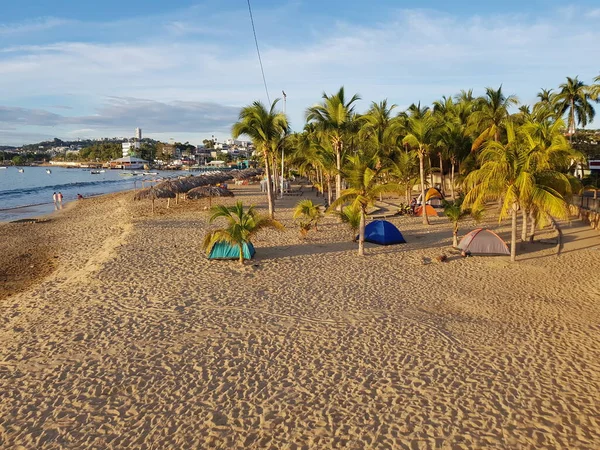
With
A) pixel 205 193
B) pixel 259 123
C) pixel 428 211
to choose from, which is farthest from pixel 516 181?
pixel 205 193

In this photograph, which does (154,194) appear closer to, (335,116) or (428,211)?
(335,116)

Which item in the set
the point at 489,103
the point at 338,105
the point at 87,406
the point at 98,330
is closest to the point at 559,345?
the point at 87,406

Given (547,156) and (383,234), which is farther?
(383,234)

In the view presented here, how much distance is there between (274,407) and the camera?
5.88m

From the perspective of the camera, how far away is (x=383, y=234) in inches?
651

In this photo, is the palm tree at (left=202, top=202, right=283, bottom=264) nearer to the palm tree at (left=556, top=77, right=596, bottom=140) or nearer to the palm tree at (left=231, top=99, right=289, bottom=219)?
the palm tree at (left=231, top=99, right=289, bottom=219)

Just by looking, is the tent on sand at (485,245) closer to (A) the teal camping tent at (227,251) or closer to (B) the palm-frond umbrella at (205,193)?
(A) the teal camping tent at (227,251)

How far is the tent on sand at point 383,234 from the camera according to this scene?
16531mm

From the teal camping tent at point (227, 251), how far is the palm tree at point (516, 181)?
7.66 metres

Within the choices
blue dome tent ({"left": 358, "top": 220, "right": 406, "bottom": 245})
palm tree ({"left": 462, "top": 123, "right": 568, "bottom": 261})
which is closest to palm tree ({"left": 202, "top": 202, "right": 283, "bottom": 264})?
blue dome tent ({"left": 358, "top": 220, "right": 406, "bottom": 245})

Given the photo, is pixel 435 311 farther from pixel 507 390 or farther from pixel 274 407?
pixel 274 407

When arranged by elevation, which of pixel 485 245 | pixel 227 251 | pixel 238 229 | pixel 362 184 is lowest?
pixel 485 245

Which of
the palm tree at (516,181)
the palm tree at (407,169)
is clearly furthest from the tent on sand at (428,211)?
the palm tree at (516,181)

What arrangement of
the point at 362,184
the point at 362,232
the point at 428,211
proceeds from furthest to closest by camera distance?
the point at 428,211 → the point at 362,232 → the point at 362,184
